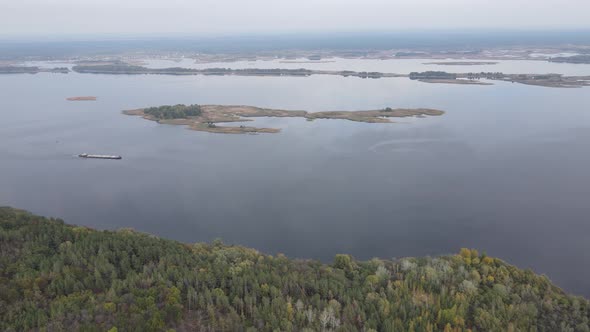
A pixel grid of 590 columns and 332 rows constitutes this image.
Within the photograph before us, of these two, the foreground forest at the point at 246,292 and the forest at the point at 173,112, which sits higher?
the forest at the point at 173,112

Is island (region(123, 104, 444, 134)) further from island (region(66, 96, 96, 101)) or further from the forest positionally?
island (region(66, 96, 96, 101))

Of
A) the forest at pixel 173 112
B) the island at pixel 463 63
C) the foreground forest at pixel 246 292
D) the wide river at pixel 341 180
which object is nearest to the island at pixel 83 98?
the wide river at pixel 341 180

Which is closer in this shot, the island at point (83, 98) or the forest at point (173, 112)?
the forest at point (173, 112)

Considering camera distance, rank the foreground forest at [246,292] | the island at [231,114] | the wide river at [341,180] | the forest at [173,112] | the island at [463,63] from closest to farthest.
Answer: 1. the foreground forest at [246,292]
2. the wide river at [341,180]
3. the island at [231,114]
4. the forest at [173,112]
5. the island at [463,63]

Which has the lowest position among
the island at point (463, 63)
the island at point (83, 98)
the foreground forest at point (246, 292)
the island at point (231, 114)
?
the foreground forest at point (246, 292)

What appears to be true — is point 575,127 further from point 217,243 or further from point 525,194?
point 217,243

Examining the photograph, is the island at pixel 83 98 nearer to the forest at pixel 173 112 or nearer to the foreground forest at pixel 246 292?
the forest at pixel 173 112

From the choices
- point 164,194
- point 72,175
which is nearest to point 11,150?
point 72,175
